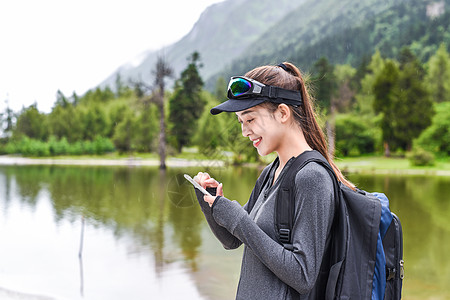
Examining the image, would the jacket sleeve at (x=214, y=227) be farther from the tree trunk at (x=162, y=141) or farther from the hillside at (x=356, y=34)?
the hillside at (x=356, y=34)

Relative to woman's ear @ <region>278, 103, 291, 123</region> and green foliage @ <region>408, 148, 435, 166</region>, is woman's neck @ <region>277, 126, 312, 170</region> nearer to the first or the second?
woman's ear @ <region>278, 103, 291, 123</region>

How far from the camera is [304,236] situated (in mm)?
819

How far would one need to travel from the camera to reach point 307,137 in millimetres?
971

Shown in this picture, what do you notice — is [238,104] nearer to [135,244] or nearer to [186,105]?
[135,244]

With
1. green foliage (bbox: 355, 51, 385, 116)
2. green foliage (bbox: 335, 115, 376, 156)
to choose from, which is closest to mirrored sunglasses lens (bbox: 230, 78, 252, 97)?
green foliage (bbox: 335, 115, 376, 156)

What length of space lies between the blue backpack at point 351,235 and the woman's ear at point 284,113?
0.09m

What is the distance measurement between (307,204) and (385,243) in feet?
0.72

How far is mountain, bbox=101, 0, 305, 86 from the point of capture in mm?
63250

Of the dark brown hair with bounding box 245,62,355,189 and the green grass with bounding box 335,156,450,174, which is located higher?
the dark brown hair with bounding box 245,62,355,189

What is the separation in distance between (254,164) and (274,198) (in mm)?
21886

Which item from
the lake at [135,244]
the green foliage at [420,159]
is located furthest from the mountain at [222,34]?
the lake at [135,244]

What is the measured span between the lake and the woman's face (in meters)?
0.74

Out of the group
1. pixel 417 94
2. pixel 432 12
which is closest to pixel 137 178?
pixel 417 94

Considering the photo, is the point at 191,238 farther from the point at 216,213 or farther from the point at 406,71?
the point at 406,71
